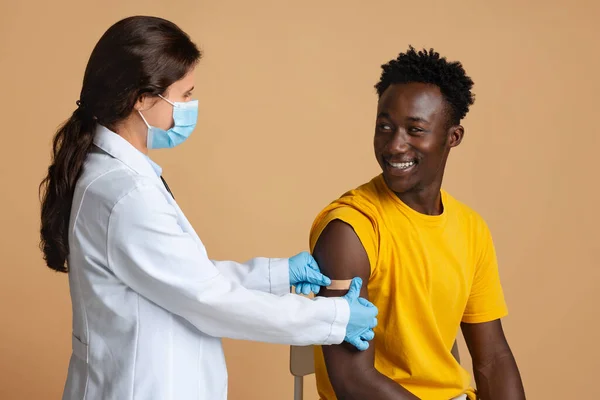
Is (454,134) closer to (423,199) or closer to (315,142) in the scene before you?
(423,199)

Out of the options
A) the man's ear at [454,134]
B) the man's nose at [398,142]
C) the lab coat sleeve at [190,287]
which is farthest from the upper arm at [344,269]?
the man's ear at [454,134]

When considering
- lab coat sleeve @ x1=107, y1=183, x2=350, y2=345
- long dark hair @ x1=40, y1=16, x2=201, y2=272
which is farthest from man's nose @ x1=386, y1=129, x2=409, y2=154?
long dark hair @ x1=40, y1=16, x2=201, y2=272

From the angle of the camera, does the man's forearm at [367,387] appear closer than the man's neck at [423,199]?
Yes

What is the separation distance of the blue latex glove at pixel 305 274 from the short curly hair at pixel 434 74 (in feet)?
1.50

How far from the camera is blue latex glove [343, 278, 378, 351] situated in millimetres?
1814

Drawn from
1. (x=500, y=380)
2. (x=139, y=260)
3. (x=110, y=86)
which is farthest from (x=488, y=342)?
(x=110, y=86)

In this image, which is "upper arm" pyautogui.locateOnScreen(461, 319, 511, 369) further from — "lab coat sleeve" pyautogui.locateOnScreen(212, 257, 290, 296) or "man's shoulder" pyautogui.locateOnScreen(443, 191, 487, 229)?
"lab coat sleeve" pyautogui.locateOnScreen(212, 257, 290, 296)

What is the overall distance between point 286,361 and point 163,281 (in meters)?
1.73

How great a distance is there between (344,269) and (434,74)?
0.51 m

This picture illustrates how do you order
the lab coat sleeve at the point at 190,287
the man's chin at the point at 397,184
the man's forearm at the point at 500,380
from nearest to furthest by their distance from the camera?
the lab coat sleeve at the point at 190,287 → the man's chin at the point at 397,184 → the man's forearm at the point at 500,380

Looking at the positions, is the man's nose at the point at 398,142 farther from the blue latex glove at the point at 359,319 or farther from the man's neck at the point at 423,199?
the blue latex glove at the point at 359,319

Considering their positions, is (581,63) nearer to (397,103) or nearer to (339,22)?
(339,22)

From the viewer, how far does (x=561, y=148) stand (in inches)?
135

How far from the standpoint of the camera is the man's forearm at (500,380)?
84.6 inches
